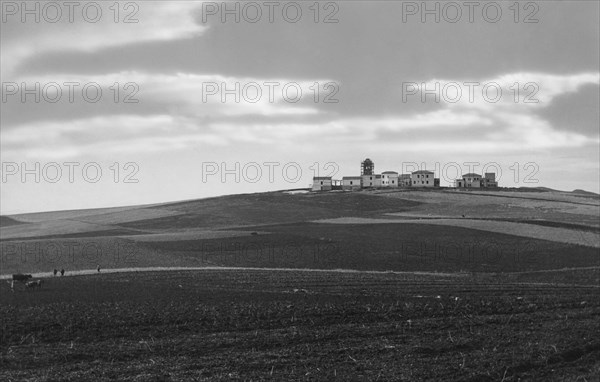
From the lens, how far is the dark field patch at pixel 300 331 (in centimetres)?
2150

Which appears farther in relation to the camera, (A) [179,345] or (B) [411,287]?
(B) [411,287]

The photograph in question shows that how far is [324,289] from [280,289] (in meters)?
2.96

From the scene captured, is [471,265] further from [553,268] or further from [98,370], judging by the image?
[98,370]

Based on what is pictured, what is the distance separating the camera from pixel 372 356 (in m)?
23.3

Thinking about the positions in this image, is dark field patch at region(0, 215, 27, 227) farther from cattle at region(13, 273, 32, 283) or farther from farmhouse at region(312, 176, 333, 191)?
farmhouse at region(312, 176, 333, 191)

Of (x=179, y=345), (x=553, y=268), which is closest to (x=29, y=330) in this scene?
(x=179, y=345)

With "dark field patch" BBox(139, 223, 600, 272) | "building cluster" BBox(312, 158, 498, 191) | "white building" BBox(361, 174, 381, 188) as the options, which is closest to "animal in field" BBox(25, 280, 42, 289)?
"dark field patch" BBox(139, 223, 600, 272)

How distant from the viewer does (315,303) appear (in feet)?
117

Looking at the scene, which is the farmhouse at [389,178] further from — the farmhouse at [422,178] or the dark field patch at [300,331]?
the dark field patch at [300,331]

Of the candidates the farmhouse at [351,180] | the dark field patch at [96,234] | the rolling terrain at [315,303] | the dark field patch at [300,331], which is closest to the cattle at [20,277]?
the rolling terrain at [315,303]

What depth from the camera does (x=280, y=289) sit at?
138ft

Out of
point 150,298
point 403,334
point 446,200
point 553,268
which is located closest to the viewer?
point 403,334

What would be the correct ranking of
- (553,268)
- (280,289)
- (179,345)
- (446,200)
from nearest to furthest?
(179,345) → (280,289) → (553,268) → (446,200)

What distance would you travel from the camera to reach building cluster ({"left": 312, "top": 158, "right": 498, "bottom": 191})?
598ft
